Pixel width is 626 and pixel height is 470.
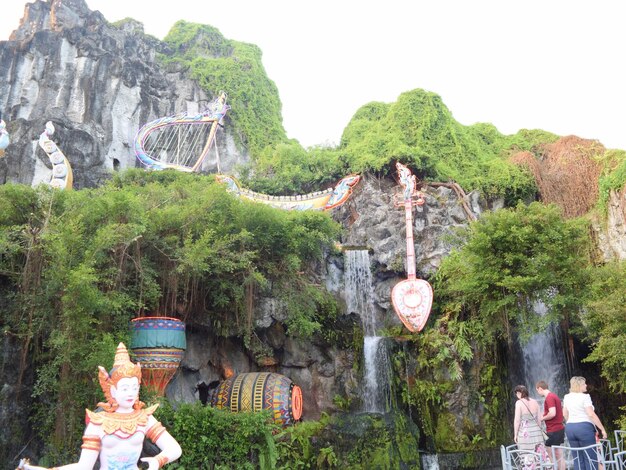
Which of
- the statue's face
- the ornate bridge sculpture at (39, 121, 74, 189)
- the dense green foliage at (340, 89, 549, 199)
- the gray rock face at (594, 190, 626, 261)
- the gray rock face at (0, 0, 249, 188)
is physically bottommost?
the statue's face

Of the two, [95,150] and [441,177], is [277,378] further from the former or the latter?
[95,150]

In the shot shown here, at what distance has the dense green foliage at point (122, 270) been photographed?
8.80 meters

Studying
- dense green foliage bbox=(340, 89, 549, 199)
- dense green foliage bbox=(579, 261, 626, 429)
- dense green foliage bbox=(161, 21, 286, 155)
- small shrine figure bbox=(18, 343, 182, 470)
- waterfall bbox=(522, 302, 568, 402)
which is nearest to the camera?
small shrine figure bbox=(18, 343, 182, 470)

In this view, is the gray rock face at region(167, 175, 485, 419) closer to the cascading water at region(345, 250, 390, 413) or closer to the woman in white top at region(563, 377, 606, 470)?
the cascading water at region(345, 250, 390, 413)

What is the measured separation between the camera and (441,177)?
62.2ft

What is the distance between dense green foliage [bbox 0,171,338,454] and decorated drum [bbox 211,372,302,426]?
1149 millimetres

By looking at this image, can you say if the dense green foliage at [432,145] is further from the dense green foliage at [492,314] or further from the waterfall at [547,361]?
the waterfall at [547,361]

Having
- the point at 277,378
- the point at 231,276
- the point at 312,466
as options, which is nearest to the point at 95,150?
the point at 231,276

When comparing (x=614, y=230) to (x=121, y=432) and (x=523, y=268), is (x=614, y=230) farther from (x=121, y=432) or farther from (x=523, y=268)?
(x=121, y=432)

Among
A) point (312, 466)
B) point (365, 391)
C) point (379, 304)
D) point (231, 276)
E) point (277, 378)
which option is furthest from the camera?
point (379, 304)

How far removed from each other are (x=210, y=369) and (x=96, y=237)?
4190 mm

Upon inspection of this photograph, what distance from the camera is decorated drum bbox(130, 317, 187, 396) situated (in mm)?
9633

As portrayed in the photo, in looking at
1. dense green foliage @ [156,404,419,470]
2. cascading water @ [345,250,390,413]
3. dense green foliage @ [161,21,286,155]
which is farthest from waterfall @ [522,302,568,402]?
dense green foliage @ [161,21,286,155]

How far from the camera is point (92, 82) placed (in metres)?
24.3
